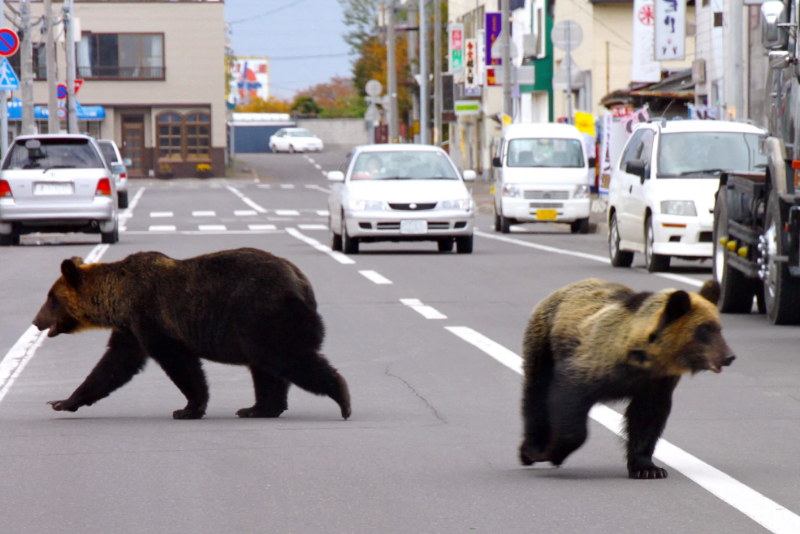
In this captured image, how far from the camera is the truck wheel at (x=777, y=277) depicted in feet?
39.2

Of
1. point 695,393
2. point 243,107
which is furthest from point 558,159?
point 243,107

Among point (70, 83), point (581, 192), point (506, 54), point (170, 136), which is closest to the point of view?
point (581, 192)

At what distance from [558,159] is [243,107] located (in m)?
128

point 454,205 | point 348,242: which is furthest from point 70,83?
point 454,205

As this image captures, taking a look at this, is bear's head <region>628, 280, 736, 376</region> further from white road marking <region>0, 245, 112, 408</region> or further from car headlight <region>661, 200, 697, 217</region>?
car headlight <region>661, 200, 697, 217</region>

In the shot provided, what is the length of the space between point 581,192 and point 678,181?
1098 centimetres

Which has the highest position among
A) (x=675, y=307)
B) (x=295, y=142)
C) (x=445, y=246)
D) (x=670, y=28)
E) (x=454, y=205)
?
(x=670, y=28)

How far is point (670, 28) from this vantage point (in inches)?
1353

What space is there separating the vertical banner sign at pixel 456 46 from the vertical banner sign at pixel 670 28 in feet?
117

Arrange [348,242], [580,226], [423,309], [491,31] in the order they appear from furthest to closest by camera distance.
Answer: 1. [491,31]
2. [580,226]
3. [348,242]
4. [423,309]

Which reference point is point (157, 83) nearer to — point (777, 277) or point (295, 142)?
point (295, 142)

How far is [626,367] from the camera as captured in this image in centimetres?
547

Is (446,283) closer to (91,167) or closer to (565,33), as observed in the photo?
(91,167)

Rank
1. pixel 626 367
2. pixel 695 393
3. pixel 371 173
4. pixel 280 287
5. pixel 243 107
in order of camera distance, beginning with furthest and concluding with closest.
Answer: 1. pixel 243 107
2. pixel 371 173
3. pixel 695 393
4. pixel 280 287
5. pixel 626 367
